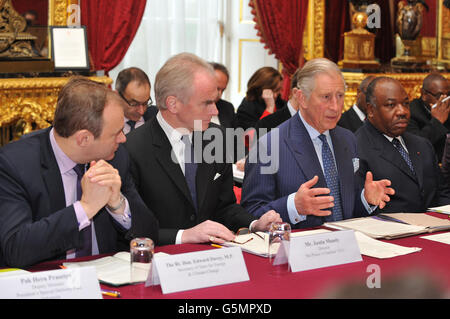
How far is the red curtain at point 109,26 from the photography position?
642 cm

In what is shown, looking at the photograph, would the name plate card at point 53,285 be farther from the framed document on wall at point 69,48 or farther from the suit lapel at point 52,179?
the framed document on wall at point 69,48

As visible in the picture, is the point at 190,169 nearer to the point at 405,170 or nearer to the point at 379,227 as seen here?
the point at 379,227

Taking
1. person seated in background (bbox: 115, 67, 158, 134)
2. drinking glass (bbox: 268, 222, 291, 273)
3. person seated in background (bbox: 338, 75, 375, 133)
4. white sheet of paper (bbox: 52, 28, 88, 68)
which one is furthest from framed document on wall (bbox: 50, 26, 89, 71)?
drinking glass (bbox: 268, 222, 291, 273)

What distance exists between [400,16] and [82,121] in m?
6.91

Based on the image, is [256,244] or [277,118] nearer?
[256,244]

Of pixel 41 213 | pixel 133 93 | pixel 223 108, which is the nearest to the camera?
pixel 41 213

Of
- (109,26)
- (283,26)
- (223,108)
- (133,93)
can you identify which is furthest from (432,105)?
(109,26)

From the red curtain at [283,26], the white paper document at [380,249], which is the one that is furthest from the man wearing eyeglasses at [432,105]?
the white paper document at [380,249]

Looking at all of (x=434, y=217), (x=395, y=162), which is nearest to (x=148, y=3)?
(x=395, y=162)

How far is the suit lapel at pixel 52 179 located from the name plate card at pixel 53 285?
2.04 feet

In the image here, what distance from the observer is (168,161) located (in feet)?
9.51

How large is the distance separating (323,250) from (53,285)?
924 millimetres

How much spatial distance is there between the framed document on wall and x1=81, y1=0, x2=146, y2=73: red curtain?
587 millimetres
